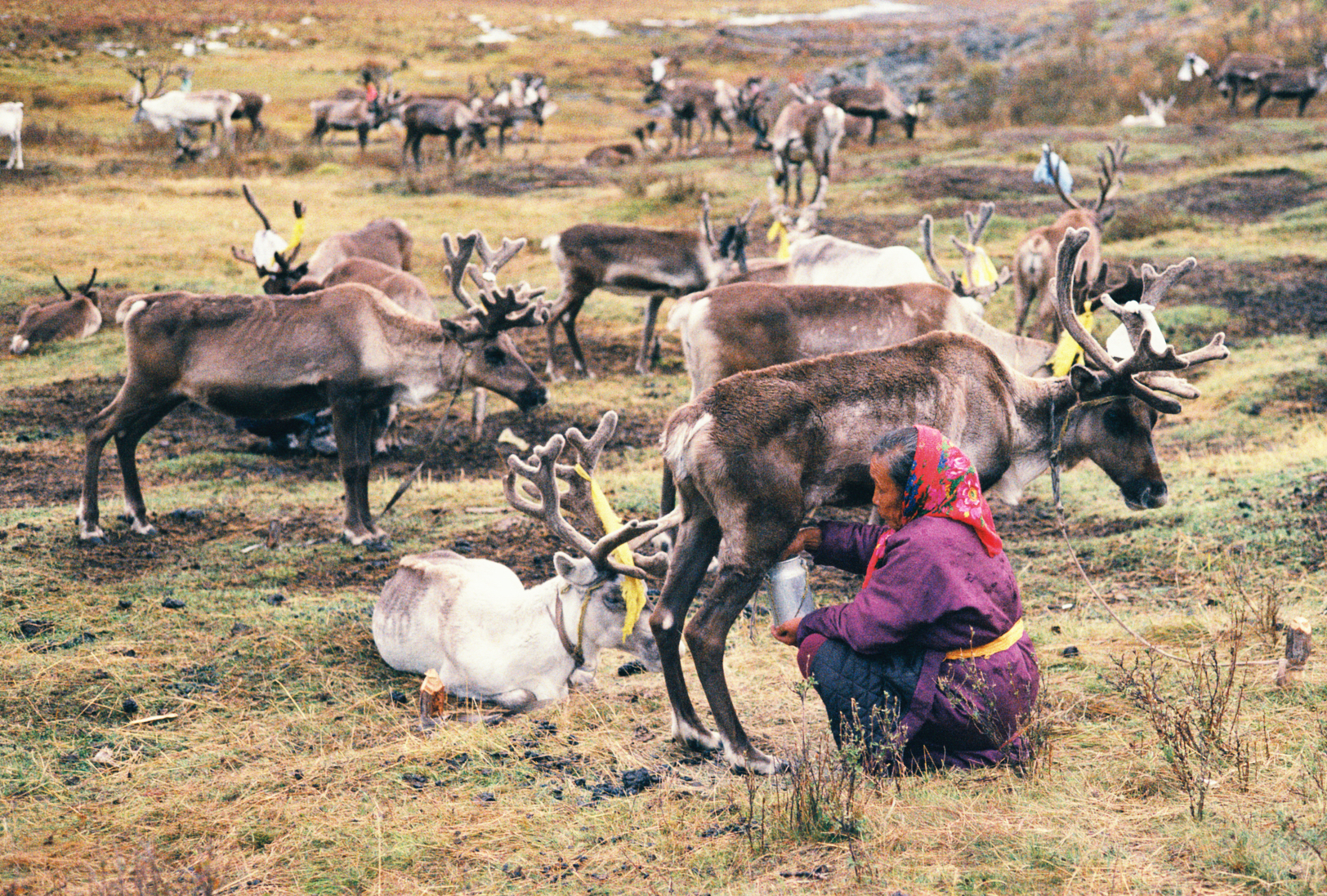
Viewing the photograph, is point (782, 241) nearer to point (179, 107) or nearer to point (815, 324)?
point (815, 324)

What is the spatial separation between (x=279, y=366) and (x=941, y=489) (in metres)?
5.31

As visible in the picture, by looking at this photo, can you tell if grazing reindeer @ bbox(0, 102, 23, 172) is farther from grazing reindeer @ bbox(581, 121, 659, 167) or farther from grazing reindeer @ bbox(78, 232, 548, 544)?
grazing reindeer @ bbox(581, 121, 659, 167)

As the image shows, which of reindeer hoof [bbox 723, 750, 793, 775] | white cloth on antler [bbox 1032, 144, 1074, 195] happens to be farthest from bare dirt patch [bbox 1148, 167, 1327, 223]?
reindeer hoof [bbox 723, 750, 793, 775]

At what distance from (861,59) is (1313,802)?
179 ft

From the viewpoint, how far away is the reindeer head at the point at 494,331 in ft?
28.2

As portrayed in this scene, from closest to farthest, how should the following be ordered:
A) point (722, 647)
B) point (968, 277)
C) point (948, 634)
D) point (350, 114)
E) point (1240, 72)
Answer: point (948, 634)
point (722, 647)
point (968, 277)
point (1240, 72)
point (350, 114)

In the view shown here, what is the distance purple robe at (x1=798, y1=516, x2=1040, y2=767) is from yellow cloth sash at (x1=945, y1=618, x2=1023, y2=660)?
0.05 feet

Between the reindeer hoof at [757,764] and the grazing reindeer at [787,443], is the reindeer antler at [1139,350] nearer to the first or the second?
the grazing reindeer at [787,443]

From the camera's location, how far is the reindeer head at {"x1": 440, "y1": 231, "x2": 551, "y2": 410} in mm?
8594

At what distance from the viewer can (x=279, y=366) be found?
798 centimetres

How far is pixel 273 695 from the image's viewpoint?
5574 millimetres

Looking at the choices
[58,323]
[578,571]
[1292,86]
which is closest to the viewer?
[578,571]

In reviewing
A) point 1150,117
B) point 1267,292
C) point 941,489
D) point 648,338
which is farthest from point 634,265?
point 1150,117

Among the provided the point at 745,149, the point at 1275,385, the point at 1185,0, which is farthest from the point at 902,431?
the point at 1185,0
